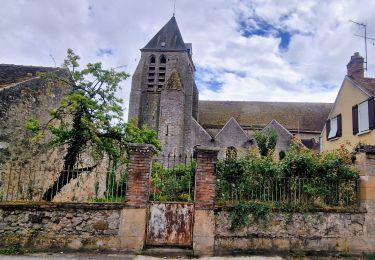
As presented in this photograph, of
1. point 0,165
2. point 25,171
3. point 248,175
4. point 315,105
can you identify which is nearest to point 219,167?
point 248,175

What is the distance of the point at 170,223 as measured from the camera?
26.2 feet

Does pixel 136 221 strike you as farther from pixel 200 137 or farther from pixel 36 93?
pixel 200 137

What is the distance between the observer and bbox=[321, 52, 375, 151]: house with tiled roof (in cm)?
1655

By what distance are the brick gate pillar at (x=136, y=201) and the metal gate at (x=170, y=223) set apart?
0.90 ft

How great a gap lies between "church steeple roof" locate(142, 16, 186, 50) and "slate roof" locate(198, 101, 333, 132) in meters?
7.80

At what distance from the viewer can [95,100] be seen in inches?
423

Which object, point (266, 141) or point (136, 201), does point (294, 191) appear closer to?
point (136, 201)

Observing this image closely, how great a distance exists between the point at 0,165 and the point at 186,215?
769 cm

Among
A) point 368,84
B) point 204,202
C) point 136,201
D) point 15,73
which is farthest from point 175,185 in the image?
point 368,84

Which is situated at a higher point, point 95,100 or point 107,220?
point 95,100

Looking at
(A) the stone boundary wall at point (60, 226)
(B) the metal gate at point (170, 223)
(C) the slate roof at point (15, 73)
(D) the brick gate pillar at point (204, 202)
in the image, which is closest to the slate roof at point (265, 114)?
(C) the slate roof at point (15, 73)

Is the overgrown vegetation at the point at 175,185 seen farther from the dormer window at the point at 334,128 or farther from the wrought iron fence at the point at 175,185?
the dormer window at the point at 334,128

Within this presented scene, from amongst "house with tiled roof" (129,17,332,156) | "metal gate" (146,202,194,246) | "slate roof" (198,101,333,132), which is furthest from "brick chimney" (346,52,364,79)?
"metal gate" (146,202,194,246)

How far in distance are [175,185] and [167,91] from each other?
21.6 m
